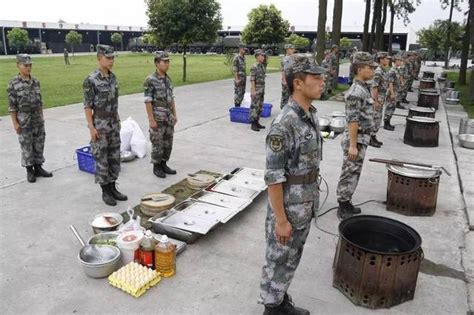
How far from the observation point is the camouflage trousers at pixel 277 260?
2.63 m

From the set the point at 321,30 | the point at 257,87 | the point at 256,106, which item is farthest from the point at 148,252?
the point at 321,30

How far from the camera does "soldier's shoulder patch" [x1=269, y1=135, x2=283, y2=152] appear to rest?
2359mm

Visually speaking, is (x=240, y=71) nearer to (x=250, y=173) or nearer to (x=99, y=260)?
(x=250, y=173)

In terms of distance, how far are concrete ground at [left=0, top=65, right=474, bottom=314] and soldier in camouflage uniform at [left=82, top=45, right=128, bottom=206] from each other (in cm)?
36

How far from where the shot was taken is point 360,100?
4363mm

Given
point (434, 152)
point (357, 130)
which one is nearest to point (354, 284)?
point (357, 130)

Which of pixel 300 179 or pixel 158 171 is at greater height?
pixel 300 179

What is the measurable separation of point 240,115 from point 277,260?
295 inches

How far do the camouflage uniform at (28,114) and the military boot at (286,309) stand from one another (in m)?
4.35

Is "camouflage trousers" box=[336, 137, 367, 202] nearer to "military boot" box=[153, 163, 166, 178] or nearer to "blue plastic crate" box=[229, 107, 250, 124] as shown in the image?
"military boot" box=[153, 163, 166, 178]

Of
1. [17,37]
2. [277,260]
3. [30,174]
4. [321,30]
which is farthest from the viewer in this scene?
[17,37]

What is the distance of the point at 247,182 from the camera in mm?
5375

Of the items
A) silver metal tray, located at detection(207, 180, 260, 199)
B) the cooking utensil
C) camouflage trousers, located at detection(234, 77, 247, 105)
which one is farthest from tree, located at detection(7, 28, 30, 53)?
the cooking utensil

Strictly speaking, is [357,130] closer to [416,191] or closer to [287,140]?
[416,191]
